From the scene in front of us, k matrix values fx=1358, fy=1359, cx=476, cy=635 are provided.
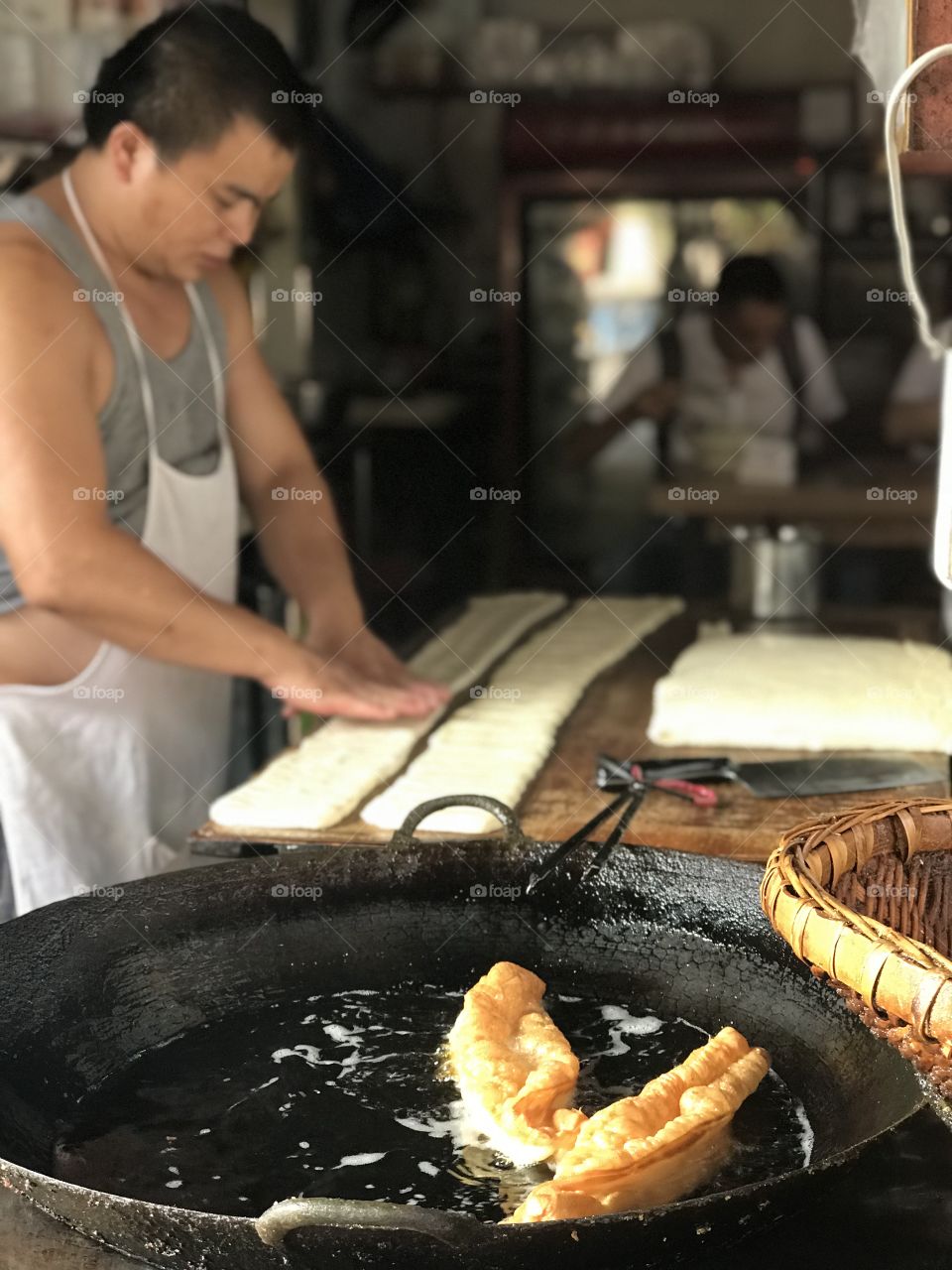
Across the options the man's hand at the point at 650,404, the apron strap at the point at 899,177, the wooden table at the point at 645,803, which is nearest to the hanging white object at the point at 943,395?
the apron strap at the point at 899,177

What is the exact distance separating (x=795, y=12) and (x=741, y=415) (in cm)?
213

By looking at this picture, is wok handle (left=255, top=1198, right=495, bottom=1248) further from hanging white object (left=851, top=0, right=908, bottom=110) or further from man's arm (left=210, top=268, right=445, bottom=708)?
man's arm (left=210, top=268, right=445, bottom=708)

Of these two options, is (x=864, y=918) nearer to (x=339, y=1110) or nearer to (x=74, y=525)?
(x=339, y=1110)

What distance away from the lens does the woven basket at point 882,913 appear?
995 millimetres

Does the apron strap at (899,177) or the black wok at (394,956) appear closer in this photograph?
the apron strap at (899,177)

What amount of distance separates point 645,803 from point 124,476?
48.5 inches

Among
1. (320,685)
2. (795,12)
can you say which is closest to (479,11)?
(795,12)

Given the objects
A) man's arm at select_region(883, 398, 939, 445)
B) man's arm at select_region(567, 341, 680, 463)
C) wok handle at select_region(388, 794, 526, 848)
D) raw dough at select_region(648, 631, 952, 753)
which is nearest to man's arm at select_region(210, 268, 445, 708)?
raw dough at select_region(648, 631, 952, 753)

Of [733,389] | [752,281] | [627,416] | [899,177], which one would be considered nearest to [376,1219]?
[899,177]

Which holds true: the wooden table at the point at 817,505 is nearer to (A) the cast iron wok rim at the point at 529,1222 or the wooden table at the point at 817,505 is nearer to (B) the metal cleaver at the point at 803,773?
(B) the metal cleaver at the point at 803,773

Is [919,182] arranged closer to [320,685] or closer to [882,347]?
[882,347]

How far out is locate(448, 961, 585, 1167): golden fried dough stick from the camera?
1188mm

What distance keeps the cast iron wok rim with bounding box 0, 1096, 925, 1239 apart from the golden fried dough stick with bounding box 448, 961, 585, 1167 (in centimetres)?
25

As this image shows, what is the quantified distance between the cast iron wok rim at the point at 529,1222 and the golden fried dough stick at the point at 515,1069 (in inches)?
9.8
